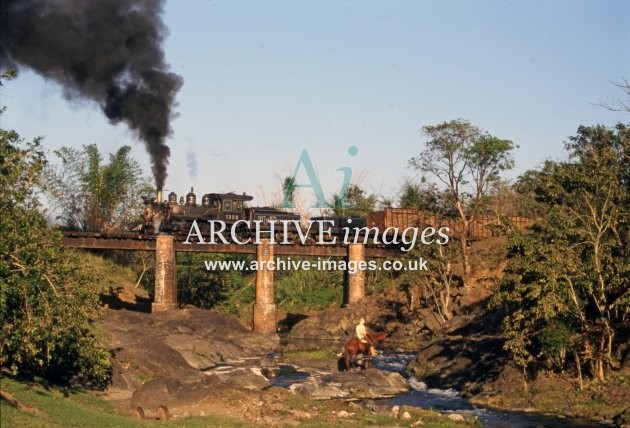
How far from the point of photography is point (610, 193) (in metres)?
29.3

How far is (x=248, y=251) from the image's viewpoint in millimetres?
55125

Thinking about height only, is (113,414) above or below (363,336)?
below

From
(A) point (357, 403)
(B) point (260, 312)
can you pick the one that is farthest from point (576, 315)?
(B) point (260, 312)

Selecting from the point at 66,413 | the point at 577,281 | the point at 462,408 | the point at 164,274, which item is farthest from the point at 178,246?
the point at 66,413

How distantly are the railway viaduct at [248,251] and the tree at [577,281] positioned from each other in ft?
84.7

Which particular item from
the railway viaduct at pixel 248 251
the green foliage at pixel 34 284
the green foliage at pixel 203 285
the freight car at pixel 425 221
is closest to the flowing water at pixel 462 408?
the green foliage at pixel 34 284

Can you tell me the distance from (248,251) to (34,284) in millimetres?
33465

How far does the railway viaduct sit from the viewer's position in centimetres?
5134

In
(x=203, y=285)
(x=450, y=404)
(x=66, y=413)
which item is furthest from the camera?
(x=203, y=285)

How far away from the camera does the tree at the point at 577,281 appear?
2728 centimetres

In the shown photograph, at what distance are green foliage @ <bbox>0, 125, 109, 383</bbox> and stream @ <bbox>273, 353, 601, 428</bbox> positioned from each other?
1091cm

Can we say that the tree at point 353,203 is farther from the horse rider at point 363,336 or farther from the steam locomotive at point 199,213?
the horse rider at point 363,336

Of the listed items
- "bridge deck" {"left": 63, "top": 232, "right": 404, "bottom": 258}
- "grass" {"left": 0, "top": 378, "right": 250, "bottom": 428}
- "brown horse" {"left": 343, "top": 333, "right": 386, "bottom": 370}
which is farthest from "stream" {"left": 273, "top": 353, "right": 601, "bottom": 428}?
"bridge deck" {"left": 63, "top": 232, "right": 404, "bottom": 258}

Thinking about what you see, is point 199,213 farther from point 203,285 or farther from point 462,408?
point 462,408
